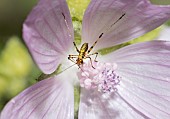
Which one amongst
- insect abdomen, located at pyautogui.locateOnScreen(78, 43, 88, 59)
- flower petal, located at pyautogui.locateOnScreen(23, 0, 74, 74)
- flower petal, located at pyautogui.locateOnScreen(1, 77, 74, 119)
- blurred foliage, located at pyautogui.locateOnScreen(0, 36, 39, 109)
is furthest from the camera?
blurred foliage, located at pyautogui.locateOnScreen(0, 36, 39, 109)

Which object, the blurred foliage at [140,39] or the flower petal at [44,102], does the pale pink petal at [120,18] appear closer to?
the blurred foliage at [140,39]

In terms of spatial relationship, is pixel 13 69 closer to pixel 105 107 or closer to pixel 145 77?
pixel 105 107

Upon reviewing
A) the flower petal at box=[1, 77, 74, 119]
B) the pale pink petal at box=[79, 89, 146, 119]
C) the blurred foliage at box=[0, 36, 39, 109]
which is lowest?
the pale pink petal at box=[79, 89, 146, 119]

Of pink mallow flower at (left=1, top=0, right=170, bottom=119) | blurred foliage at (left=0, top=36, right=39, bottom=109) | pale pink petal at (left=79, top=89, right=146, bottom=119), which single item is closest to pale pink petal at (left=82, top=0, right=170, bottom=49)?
pink mallow flower at (left=1, top=0, right=170, bottom=119)

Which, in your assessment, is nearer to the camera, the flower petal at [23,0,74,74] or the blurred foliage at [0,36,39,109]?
the flower petal at [23,0,74,74]

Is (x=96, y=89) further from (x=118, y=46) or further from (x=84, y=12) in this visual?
(x=84, y=12)

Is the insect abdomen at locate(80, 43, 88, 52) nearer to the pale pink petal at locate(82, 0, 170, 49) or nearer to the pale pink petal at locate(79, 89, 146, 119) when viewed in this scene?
the pale pink petal at locate(82, 0, 170, 49)

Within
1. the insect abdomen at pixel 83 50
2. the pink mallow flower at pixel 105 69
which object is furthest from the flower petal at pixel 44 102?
the insect abdomen at pixel 83 50

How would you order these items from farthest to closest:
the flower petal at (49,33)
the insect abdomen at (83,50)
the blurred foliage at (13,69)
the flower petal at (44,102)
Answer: the blurred foliage at (13,69)
the insect abdomen at (83,50)
the flower petal at (44,102)
the flower petal at (49,33)

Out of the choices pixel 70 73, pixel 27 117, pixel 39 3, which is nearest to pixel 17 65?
pixel 70 73
